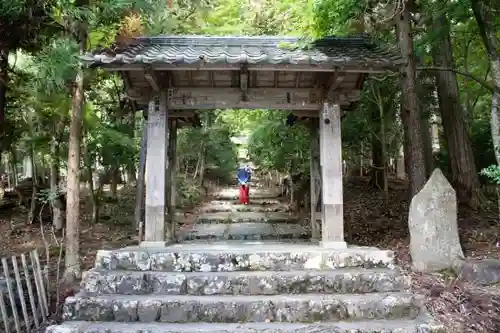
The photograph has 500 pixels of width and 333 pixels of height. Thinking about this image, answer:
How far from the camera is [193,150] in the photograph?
61.2ft

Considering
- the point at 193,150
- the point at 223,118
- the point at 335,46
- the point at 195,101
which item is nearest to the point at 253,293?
the point at 195,101

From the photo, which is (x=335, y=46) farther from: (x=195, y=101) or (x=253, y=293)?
(x=253, y=293)

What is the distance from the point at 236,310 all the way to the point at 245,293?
448 millimetres

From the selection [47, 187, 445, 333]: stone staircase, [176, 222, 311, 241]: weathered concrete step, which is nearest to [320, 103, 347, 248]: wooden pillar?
[47, 187, 445, 333]: stone staircase

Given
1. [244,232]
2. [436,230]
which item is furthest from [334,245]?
[244,232]

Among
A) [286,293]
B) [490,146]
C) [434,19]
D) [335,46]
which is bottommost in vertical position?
[286,293]

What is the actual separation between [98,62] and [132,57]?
1.65 ft

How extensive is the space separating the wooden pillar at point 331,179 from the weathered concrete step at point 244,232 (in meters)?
2.24

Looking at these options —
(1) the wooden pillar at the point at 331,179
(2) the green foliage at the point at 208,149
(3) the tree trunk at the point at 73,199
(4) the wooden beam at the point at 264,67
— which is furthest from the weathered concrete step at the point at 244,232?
(2) the green foliage at the point at 208,149

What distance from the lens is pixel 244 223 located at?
480 inches

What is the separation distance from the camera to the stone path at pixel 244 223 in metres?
9.40

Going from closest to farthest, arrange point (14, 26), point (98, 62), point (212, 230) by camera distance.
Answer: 1. point (98, 62)
2. point (14, 26)
3. point (212, 230)

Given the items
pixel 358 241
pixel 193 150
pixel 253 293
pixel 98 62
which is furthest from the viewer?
pixel 193 150

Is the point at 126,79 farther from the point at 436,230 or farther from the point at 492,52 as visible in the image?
the point at 492,52
